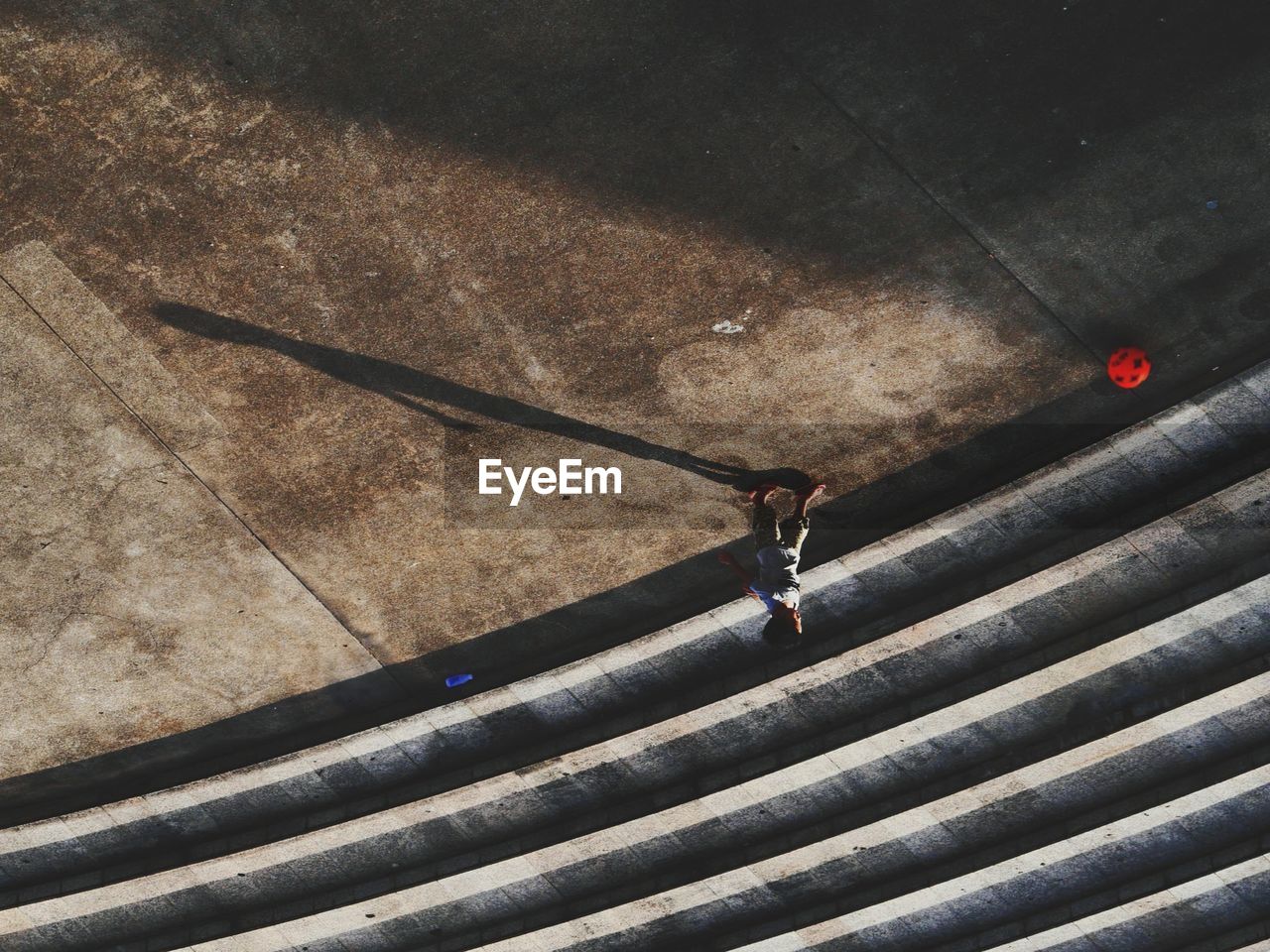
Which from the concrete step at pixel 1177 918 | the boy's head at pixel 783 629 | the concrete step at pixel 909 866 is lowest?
the concrete step at pixel 1177 918

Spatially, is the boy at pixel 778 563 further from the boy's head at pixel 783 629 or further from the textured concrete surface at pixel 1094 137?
the textured concrete surface at pixel 1094 137

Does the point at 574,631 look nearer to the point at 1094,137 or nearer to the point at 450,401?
the point at 450,401

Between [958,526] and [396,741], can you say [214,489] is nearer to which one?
[396,741]

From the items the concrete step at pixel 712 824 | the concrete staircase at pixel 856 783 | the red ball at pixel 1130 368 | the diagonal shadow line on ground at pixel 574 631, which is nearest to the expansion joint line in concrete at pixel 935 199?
the red ball at pixel 1130 368

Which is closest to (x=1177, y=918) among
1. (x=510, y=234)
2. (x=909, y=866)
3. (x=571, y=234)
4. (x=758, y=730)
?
(x=909, y=866)

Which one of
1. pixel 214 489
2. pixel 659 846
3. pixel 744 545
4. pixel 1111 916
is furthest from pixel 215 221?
pixel 1111 916

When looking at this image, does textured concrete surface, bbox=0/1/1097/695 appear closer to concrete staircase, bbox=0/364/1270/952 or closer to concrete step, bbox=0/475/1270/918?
concrete staircase, bbox=0/364/1270/952
